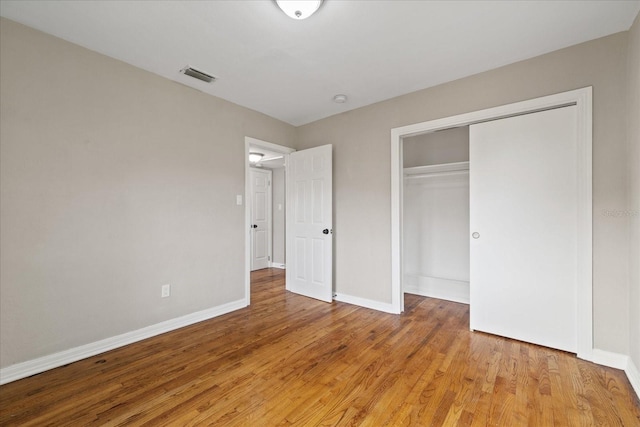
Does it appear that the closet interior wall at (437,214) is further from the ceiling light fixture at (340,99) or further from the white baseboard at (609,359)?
the white baseboard at (609,359)

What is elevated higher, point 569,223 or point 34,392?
point 569,223

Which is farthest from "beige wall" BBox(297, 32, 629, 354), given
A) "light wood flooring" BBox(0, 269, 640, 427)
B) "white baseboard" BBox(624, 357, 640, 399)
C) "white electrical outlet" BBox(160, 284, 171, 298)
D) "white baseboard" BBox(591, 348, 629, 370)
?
"white electrical outlet" BBox(160, 284, 171, 298)

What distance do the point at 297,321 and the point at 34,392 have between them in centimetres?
207

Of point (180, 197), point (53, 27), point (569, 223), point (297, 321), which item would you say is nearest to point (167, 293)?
point (180, 197)

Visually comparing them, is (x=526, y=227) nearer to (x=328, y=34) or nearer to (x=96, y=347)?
(x=328, y=34)

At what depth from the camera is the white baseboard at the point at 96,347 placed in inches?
79.7

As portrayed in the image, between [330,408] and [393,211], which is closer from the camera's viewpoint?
[330,408]

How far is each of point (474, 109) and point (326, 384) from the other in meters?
2.82

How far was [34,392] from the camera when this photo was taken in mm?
1873

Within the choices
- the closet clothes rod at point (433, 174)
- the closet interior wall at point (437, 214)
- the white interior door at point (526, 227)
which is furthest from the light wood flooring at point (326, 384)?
the closet clothes rod at point (433, 174)

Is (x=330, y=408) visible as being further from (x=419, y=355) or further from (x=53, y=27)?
(x=53, y=27)

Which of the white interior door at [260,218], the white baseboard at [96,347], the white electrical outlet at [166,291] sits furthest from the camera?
the white interior door at [260,218]

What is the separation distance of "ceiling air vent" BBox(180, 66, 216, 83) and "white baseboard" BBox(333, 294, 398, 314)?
3.03 meters

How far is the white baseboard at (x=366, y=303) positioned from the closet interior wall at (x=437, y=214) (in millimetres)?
947
